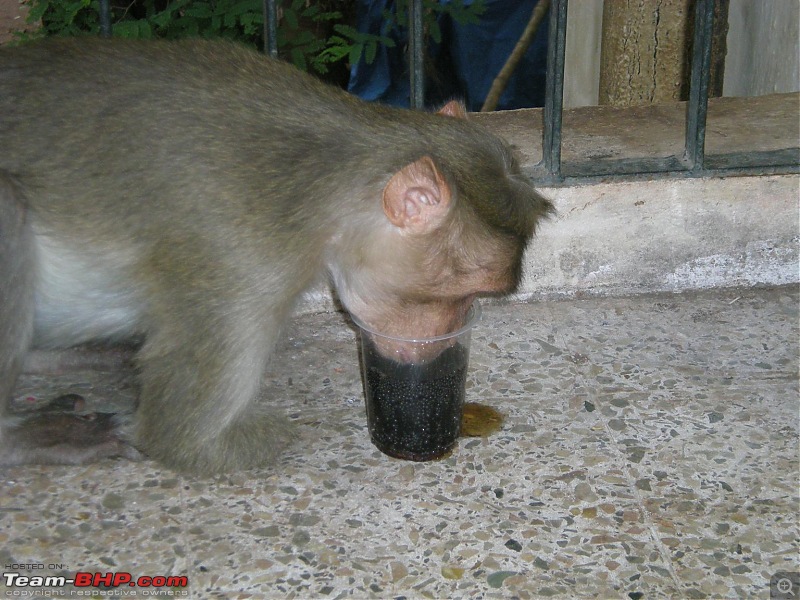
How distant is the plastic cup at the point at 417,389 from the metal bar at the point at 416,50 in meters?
0.91

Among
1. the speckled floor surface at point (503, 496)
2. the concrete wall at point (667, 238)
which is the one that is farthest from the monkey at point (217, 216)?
the concrete wall at point (667, 238)

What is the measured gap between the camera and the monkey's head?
2.44 m

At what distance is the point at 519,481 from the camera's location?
2705mm

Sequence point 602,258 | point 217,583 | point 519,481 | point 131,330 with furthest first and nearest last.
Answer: point 602,258 < point 131,330 < point 519,481 < point 217,583

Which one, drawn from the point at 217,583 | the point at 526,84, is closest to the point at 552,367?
the point at 217,583

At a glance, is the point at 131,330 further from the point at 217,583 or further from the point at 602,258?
the point at 602,258

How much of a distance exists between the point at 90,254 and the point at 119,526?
0.69m

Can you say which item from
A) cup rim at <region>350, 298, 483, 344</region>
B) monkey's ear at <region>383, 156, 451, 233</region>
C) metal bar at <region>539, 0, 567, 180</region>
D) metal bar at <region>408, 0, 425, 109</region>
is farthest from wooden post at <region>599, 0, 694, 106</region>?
monkey's ear at <region>383, 156, 451, 233</region>

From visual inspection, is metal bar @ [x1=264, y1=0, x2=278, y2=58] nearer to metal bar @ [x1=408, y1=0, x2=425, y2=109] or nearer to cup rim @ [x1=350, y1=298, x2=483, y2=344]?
metal bar @ [x1=408, y1=0, x2=425, y2=109]

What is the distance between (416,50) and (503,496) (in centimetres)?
147

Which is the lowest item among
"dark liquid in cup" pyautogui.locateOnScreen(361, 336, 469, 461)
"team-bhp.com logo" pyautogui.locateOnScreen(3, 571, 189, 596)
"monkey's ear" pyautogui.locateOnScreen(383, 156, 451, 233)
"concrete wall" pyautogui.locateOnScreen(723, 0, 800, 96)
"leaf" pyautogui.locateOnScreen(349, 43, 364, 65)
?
"team-bhp.com logo" pyautogui.locateOnScreen(3, 571, 189, 596)

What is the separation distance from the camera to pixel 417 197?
7.97ft

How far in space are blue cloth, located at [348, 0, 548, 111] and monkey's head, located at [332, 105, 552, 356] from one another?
305cm
